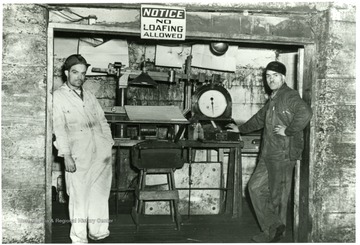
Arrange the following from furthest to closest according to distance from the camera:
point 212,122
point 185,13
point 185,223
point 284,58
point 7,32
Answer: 1. point 284,58
2. point 212,122
3. point 185,223
4. point 185,13
5. point 7,32

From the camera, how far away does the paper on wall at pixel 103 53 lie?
707 cm

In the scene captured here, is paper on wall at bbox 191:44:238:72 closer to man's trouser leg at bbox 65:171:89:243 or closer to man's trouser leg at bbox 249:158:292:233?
man's trouser leg at bbox 249:158:292:233

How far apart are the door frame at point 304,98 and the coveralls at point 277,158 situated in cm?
14

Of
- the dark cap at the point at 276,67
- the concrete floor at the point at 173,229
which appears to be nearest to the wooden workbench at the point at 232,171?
the concrete floor at the point at 173,229

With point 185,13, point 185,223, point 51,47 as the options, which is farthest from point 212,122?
point 51,47

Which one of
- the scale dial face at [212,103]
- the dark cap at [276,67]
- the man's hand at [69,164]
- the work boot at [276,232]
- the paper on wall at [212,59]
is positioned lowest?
the work boot at [276,232]

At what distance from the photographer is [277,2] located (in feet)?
15.3

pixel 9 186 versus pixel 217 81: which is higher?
pixel 217 81

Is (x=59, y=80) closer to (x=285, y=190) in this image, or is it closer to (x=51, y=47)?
(x=51, y=47)

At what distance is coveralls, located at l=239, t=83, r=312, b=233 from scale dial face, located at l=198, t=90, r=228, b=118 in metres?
1.58

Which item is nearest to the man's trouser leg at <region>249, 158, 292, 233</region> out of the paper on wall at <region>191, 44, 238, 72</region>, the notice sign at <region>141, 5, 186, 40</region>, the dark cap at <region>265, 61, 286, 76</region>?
the dark cap at <region>265, 61, 286, 76</region>

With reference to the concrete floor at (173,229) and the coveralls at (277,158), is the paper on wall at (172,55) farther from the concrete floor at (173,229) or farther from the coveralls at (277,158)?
the coveralls at (277,158)

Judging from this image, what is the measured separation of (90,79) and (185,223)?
294 centimetres

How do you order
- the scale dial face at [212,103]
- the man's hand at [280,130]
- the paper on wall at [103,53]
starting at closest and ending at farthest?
1. the man's hand at [280,130]
2. the scale dial face at [212,103]
3. the paper on wall at [103,53]
